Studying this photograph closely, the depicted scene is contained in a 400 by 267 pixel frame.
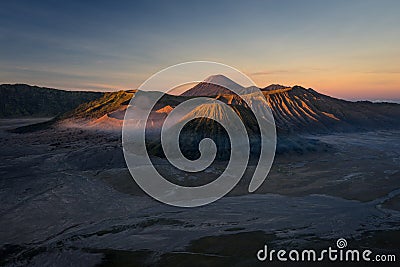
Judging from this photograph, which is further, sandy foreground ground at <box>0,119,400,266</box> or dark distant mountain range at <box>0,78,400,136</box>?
dark distant mountain range at <box>0,78,400,136</box>

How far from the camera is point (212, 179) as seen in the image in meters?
23.1

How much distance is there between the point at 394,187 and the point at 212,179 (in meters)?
12.8

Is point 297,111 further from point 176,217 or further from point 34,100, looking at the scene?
point 34,100

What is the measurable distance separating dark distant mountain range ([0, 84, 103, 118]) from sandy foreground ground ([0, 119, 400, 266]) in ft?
264

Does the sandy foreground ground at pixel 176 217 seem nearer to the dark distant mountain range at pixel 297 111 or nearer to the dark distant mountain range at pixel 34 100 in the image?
the dark distant mountain range at pixel 297 111

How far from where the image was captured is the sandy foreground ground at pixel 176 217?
10.6 metres

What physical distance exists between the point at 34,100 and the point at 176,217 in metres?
104

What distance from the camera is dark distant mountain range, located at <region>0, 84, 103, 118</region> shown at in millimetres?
94062

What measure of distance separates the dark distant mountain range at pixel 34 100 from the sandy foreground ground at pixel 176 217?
264ft

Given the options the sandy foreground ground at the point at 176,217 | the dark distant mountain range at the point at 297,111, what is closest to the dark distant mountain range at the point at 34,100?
the dark distant mountain range at the point at 297,111

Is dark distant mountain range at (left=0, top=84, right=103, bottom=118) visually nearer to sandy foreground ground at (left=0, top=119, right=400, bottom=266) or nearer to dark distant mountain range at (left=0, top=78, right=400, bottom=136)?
dark distant mountain range at (left=0, top=78, right=400, bottom=136)

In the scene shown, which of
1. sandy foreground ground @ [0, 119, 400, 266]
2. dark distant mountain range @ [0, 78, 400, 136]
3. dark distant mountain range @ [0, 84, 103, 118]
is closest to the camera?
sandy foreground ground @ [0, 119, 400, 266]

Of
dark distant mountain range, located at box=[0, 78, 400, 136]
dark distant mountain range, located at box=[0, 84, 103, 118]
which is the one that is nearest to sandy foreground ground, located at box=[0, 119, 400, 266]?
dark distant mountain range, located at box=[0, 78, 400, 136]

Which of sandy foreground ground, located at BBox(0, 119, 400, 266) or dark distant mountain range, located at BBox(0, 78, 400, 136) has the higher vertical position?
dark distant mountain range, located at BBox(0, 78, 400, 136)
